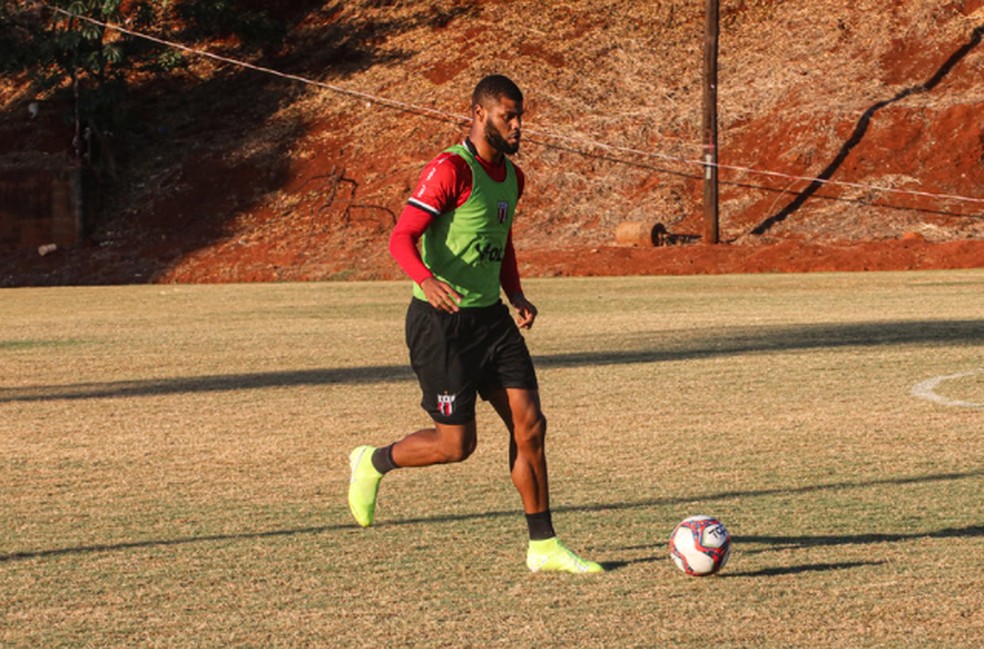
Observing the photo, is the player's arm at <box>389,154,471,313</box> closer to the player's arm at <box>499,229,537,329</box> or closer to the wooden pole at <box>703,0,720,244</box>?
the player's arm at <box>499,229,537,329</box>

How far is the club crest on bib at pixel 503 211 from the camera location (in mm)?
6963

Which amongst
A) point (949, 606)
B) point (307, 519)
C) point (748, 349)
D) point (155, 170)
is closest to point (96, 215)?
point (155, 170)

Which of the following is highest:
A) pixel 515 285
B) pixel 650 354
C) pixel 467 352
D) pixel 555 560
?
pixel 515 285

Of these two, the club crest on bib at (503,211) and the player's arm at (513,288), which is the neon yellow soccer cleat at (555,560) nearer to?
the player's arm at (513,288)

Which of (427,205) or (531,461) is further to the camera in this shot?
(531,461)

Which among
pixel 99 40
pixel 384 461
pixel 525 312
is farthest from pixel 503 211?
pixel 99 40

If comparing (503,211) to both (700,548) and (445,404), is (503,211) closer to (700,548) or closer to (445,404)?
(445,404)

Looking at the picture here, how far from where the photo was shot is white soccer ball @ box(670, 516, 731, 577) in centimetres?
639

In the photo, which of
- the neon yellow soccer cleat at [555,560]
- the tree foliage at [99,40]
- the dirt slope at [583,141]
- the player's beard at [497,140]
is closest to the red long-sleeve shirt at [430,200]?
the player's beard at [497,140]

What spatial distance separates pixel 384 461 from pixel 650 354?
366 inches

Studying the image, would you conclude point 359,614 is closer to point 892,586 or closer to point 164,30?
point 892,586

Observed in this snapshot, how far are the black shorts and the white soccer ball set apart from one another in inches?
39.1

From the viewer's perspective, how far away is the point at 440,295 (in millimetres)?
6660

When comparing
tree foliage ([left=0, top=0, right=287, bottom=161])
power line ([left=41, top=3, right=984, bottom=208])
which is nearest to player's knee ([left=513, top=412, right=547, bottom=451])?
power line ([left=41, top=3, right=984, bottom=208])
